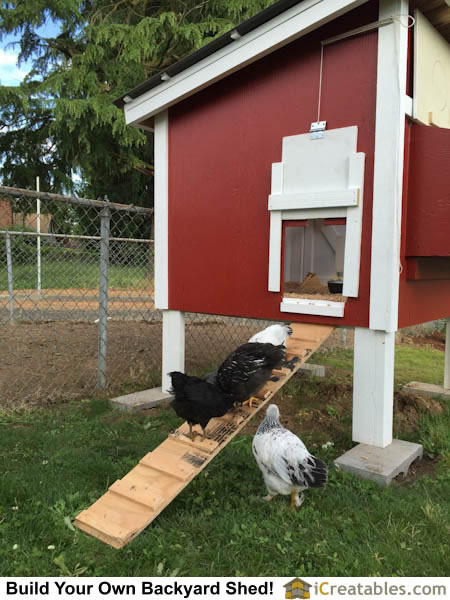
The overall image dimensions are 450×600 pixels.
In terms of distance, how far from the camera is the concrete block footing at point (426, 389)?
494 cm

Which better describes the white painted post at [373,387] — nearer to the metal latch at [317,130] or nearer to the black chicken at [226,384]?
the black chicken at [226,384]

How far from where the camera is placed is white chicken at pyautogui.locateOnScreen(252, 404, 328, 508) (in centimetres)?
241

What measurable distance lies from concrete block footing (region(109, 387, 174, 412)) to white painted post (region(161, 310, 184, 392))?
14 cm

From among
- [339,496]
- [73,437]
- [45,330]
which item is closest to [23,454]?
[73,437]

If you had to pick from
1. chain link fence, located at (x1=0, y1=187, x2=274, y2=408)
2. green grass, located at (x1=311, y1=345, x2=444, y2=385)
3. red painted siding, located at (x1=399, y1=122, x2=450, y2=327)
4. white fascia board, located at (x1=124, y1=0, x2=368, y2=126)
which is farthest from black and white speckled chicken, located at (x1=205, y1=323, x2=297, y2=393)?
green grass, located at (x1=311, y1=345, x2=444, y2=385)

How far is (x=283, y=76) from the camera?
360 cm

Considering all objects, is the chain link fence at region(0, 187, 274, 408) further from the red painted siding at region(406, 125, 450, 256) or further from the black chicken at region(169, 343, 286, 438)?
the red painted siding at region(406, 125, 450, 256)

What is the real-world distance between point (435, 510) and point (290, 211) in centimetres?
218

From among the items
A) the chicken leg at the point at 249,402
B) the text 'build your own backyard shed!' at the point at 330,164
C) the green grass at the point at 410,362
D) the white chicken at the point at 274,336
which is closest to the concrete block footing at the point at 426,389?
the green grass at the point at 410,362

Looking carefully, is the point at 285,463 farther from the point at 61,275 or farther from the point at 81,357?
the point at 61,275

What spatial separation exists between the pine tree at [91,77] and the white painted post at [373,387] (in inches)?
531

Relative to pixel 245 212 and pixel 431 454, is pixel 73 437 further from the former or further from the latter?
pixel 431 454

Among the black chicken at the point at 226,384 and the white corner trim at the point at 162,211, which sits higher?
the white corner trim at the point at 162,211

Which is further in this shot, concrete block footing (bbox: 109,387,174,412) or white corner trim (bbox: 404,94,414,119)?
concrete block footing (bbox: 109,387,174,412)
